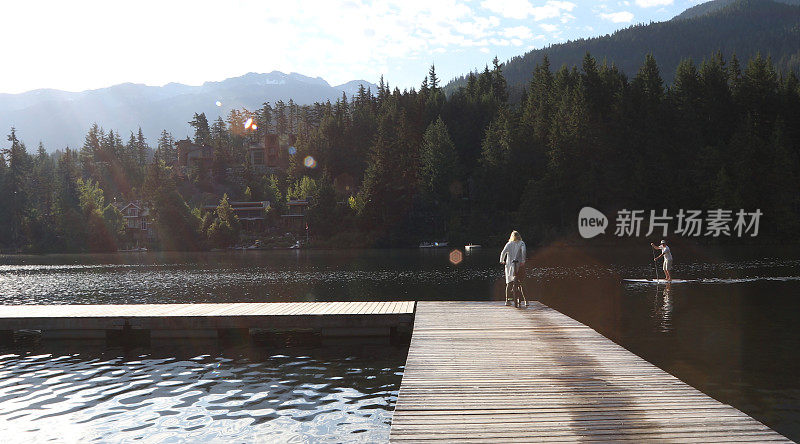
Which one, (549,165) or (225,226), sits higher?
(549,165)

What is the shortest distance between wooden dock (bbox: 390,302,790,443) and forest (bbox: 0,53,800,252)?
91.9 metres

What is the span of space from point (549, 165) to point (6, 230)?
127 m

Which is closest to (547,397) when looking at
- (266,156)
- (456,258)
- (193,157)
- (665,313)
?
(665,313)

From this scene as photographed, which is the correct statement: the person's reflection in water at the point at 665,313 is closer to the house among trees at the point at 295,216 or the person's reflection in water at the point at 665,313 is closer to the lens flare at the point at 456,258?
the lens flare at the point at 456,258

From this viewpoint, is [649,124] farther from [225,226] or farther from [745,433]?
[745,433]

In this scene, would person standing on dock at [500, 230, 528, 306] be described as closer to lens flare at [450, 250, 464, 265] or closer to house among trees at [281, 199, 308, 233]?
lens flare at [450, 250, 464, 265]

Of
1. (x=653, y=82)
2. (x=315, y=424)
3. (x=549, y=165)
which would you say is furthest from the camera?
(x=653, y=82)

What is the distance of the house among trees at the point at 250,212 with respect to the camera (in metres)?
137

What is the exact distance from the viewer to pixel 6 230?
139 meters

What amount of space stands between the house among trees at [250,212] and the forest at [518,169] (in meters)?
3.12

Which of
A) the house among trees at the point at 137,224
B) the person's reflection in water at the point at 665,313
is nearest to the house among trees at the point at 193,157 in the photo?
the house among trees at the point at 137,224

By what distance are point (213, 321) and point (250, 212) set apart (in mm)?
122524

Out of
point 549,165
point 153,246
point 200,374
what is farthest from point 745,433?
point 153,246

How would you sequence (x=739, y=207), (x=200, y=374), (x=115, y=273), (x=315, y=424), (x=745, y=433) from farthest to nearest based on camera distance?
(x=739, y=207), (x=115, y=273), (x=200, y=374), (x=315, y=424), (x=745, y=433)
